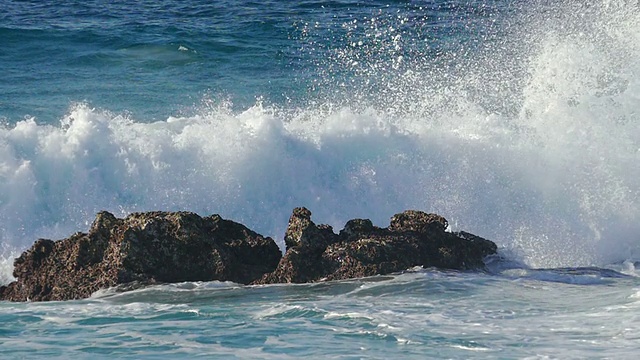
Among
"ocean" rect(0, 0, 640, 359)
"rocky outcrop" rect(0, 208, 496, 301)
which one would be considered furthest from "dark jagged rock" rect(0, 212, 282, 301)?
"ocean" rect(0, 0, 640, 359)

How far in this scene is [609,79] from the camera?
46.1ft

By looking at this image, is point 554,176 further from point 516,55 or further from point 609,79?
point 516,55

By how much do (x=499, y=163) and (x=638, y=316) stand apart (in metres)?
5.42

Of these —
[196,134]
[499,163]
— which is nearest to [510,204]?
[499,163]

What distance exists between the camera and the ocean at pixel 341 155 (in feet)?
25.8

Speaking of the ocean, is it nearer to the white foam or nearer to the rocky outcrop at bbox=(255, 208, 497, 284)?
the white foam

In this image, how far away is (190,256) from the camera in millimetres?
9344

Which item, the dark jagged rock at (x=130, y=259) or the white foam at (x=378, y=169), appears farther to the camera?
the white foam at (x=378, y=169)

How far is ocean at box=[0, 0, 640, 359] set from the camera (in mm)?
7852

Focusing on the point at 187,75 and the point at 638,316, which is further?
the point at 187,75

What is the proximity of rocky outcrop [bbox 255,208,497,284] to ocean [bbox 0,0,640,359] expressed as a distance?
19 centimetres

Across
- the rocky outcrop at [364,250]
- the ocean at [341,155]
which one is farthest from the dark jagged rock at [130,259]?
the rocky outcrop at [364,250]

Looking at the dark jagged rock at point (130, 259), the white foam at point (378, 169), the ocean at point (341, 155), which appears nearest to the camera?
the ocean at point (341, 155)

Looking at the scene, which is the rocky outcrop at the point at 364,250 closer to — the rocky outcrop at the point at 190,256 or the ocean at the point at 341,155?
the rocky outcrop at the point at 190,256
